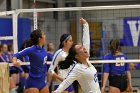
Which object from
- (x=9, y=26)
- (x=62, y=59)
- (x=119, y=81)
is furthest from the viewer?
(x=9, y=26)

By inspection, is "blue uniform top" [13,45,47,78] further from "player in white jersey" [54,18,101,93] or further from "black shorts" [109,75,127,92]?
"black shorts" [109,75,127,92]

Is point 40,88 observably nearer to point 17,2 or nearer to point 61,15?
point 17,2

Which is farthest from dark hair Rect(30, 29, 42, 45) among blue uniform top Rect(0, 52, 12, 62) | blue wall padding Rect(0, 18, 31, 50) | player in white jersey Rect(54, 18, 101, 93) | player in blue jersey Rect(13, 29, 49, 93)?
blue wall padding Rect(0, 18, 31, 50)

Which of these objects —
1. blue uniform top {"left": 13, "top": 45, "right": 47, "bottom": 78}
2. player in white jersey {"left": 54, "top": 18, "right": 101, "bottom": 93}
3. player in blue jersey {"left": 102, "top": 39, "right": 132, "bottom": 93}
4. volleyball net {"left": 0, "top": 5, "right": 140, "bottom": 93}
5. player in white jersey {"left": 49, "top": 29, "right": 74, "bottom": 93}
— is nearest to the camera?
player in white jersey {"left": 54, "top": 18, "right": 101, "bottom": 93}

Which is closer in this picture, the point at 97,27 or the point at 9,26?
the point at 9,26

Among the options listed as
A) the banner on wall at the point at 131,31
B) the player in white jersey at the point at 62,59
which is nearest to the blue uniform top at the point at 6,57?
the player in white jersey at the point at 62,59

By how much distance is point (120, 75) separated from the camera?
24.7 feet

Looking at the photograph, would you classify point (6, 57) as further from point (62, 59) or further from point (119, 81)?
point (119, 81)

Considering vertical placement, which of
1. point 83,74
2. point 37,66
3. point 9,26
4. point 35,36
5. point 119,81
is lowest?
point 119,81

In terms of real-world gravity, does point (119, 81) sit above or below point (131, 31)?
below

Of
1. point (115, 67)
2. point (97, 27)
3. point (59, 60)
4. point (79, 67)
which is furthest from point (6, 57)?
point (97, 27)

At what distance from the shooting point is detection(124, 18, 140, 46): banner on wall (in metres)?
12.7

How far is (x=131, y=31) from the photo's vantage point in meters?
12.9

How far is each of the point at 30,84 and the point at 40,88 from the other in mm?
176
